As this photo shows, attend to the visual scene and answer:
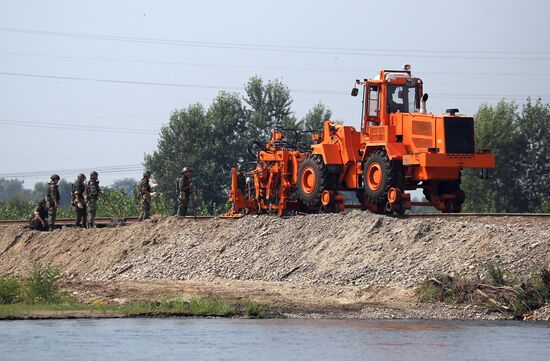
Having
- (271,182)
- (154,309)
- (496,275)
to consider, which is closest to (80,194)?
(271,182)

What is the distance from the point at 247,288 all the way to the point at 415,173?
20.6 feet

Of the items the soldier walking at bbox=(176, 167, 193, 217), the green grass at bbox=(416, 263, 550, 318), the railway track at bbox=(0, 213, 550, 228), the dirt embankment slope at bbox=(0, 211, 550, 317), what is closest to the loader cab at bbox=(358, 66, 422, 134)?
the railway track at bbox=(0, 213, 550, 228)

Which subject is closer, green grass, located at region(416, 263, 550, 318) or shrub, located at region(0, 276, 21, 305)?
green grass, located at region(416, 263, 550, 318)

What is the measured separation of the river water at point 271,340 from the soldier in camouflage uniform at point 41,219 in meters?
16.9

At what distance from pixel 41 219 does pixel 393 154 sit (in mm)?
14674

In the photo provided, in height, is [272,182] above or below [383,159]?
below

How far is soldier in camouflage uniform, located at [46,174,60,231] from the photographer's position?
1699 inches

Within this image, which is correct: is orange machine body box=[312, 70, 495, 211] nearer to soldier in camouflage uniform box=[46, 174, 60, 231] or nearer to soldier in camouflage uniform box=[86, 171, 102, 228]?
soldier in camouflage uniform box=[86, 171, 102, 228]

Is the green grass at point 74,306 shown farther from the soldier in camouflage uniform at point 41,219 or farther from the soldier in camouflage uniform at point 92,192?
the soldier in camouflage uniform at point 41,219

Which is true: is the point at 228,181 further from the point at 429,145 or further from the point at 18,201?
the point at 429,145

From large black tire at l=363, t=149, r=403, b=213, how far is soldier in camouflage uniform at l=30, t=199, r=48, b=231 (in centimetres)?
1315

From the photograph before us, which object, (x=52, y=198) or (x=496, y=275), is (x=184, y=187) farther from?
(x=496, y=275)

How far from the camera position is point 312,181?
3772cm

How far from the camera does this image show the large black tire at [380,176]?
115 feet
